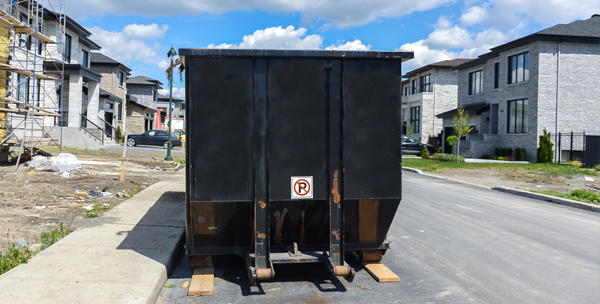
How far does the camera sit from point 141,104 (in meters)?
52.1

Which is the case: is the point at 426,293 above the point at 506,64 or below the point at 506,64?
below

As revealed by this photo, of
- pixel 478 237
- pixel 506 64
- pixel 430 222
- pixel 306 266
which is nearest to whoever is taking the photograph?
pixel 306 266

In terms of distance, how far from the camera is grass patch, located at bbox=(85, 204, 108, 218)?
750 centimetres

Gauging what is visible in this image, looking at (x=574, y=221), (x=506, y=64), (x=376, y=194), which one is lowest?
(x=574, y=221)

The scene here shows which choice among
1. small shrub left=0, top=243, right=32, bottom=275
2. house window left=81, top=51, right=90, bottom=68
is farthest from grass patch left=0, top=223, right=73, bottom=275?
house window left=81, top=51, right=90, bottom=68

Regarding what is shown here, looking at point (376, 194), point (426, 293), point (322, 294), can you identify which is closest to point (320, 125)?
point (376, 194)

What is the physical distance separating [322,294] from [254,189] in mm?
1254

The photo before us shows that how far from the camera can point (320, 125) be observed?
178 inches

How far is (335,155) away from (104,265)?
273 centimetres

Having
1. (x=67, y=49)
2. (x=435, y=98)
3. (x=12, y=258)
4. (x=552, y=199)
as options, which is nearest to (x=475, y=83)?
(x=435, y=98)

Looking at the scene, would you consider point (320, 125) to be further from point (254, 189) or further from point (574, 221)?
point (574, 221)

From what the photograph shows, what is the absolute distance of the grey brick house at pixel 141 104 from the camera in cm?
4963

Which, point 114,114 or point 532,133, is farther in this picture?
point 114,114

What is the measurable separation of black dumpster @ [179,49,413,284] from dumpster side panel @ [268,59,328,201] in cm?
1
